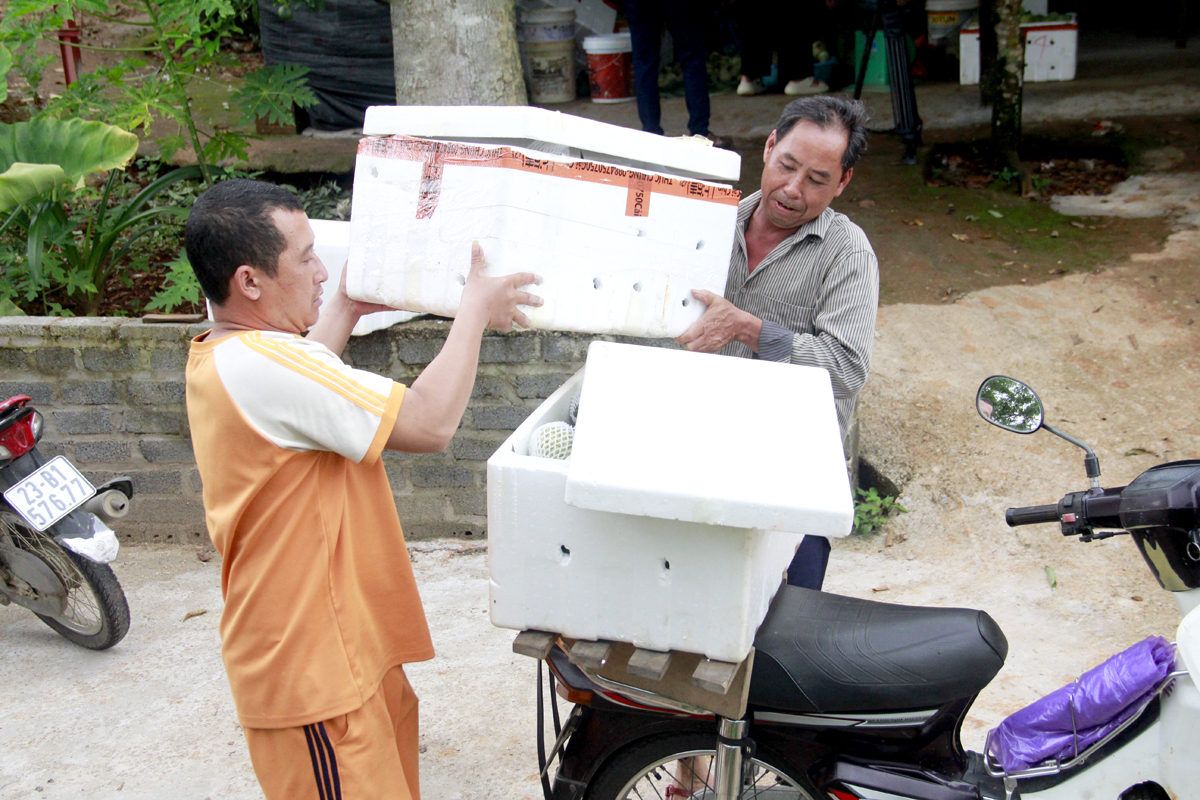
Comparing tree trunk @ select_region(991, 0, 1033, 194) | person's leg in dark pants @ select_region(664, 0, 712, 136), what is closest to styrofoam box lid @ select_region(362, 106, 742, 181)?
person's leg in dark pants @ select_region(664, 0, 712, 136)

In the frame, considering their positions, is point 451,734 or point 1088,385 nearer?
point 451,734

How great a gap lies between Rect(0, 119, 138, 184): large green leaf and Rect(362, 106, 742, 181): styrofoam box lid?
108 inches

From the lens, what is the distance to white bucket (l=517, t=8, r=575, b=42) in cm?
828

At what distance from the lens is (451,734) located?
312cm

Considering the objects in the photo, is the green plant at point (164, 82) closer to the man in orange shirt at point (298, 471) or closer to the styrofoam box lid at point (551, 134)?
the styrofoam box lid at point (551, 134)

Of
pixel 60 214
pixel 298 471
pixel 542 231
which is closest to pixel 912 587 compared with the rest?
pixel 542 231

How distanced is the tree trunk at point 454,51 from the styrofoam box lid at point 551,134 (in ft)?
9.04

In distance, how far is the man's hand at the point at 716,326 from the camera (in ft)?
7.14

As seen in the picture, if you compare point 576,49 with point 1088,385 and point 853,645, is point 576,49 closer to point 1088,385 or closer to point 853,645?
point 1088,385

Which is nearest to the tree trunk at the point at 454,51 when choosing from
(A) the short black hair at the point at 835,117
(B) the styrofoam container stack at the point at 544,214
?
(A) the short black hair at the point at 835,117

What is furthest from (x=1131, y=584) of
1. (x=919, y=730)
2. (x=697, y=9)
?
(x=697, y=9)

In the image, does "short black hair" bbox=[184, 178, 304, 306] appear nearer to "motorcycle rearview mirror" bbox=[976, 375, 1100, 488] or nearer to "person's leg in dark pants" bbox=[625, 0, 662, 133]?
"motorcycle rearview mirror" bbox=[976, 375, 1100, 488]

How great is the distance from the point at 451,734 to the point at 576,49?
724 cm

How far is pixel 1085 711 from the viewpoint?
1964 mm
